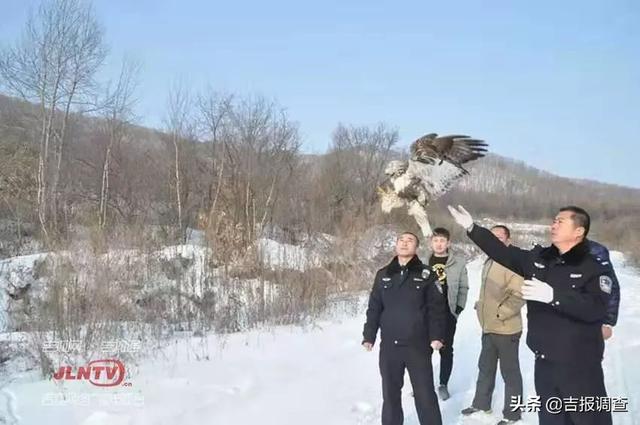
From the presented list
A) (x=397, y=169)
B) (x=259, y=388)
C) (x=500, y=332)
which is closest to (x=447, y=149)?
(x=397, y=169)

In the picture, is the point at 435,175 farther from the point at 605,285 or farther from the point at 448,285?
the point at 605,285

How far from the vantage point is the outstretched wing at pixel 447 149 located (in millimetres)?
4168

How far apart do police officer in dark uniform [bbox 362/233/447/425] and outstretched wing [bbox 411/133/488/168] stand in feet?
2.78

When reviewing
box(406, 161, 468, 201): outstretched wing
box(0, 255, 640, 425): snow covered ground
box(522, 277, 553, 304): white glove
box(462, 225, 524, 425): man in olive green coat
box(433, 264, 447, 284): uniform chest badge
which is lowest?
box(0, 255, 640, 425): snow covered ground

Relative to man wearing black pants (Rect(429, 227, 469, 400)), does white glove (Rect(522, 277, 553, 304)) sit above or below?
above

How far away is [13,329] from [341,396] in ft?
14.1

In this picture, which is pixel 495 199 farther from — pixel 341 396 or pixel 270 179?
pixel 341 396

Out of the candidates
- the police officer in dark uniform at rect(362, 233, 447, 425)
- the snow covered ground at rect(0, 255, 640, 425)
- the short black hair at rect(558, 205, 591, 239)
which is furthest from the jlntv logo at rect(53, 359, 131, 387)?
the short black hair at rect(558, 205, 591, 239)

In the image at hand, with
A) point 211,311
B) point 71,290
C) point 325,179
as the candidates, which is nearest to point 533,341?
point 71,290

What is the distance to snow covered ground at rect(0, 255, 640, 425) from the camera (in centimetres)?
418

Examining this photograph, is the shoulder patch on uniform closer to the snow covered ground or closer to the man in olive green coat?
the man in olive green coat

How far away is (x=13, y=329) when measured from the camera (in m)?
6.26

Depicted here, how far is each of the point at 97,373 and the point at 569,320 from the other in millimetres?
4409

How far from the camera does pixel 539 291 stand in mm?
2566
